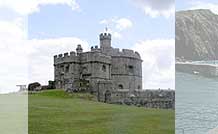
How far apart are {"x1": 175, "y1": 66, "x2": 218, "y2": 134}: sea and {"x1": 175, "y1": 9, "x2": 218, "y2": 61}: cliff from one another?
0.10m

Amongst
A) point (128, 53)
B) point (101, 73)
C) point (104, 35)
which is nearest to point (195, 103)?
point (104, 35)

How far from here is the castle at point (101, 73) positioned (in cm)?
582

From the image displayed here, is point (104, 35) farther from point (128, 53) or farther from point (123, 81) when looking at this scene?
point (123, 81)

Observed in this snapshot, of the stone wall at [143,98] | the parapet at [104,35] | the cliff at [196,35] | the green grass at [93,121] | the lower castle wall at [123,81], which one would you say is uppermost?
the parapet at [104,35]

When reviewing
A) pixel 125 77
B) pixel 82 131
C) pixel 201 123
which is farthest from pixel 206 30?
pixel 125 77

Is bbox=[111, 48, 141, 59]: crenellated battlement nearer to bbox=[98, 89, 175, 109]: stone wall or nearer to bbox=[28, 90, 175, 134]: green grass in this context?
bbox=[98, 89, 175, 109]: stone wall

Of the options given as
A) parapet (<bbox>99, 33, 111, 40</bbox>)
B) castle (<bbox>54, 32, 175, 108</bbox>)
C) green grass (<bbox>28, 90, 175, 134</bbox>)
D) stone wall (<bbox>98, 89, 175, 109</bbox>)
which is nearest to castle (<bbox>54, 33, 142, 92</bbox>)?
castle (<bbox>54, 32, 175, 108</bbox>)

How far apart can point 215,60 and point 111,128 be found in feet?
3.19

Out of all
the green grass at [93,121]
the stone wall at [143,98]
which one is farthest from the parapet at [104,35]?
the green grass at [93,121]

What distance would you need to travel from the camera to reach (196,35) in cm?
272

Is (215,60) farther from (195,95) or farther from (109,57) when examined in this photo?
(109,57)

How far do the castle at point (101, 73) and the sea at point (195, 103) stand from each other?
280cm

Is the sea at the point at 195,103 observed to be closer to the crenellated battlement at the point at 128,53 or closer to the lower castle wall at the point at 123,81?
the crenellated battlement at the point at 128,53

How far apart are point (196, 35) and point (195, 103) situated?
47 cm
